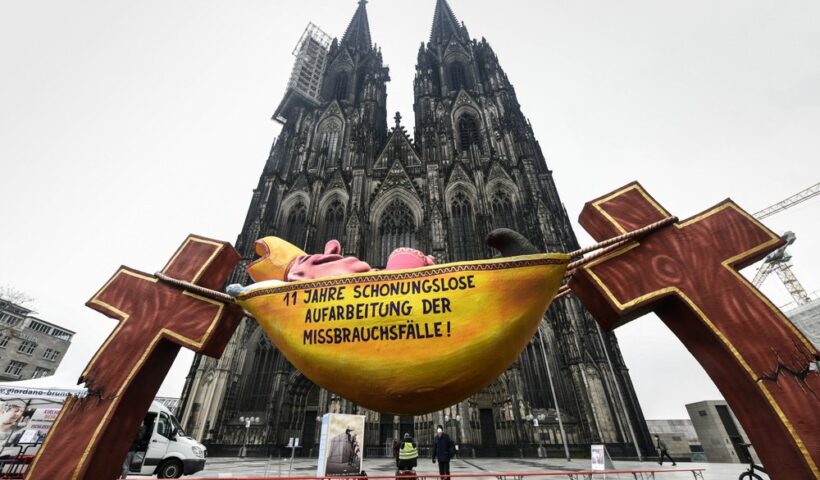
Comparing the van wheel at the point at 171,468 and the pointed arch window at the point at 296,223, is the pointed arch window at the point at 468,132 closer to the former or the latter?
the pointed arch window at the point at 296,223

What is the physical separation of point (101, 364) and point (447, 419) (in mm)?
13010

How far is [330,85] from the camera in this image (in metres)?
27.0

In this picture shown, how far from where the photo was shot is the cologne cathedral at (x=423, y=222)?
1287cm

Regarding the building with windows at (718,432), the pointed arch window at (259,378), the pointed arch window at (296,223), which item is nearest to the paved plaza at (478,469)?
the building with windows at (718,432)

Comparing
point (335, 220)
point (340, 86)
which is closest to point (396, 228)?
point (335, 220)

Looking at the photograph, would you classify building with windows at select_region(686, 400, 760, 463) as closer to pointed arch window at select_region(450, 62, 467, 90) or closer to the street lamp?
the street lamp

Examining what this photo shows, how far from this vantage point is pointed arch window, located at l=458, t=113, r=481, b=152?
2188 cm

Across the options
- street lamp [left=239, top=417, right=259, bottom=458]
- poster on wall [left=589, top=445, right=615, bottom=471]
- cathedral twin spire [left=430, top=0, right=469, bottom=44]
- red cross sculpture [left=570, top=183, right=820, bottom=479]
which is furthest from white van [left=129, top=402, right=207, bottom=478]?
cathedral twin spire [left=430, top=0, right=469, bottom=44]

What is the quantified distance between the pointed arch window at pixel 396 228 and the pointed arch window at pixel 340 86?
1192 centimetres

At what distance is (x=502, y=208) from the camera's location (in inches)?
729

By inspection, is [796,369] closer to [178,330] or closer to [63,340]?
[178,330]

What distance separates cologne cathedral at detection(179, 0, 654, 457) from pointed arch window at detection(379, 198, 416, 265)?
75 millimetres

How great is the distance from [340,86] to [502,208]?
17.4 meters

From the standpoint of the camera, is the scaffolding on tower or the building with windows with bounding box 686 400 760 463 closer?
the building with windows with bounding box 686 400 760 463
